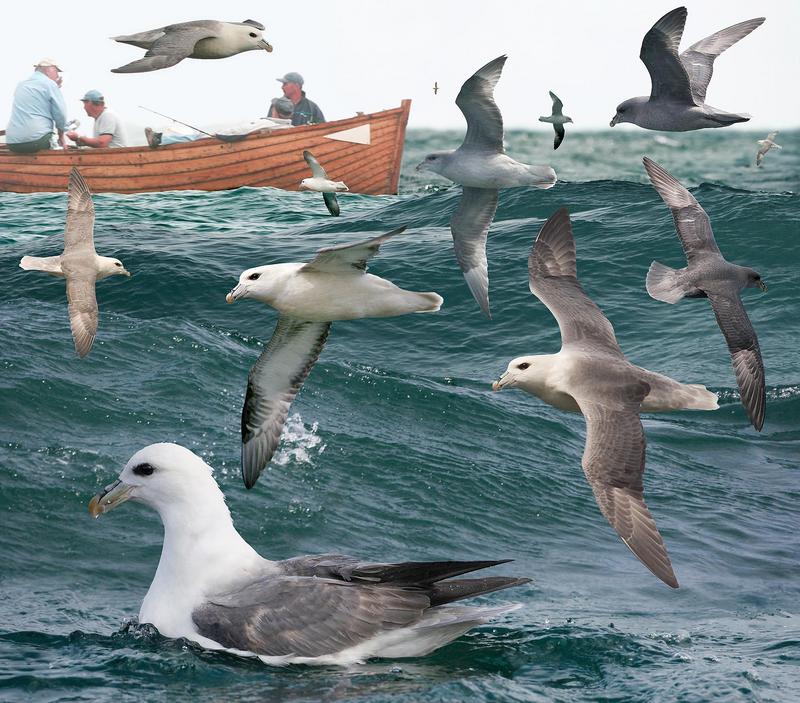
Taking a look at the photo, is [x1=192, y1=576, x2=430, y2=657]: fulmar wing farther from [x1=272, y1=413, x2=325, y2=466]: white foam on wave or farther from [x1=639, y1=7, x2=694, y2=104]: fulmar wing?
[x1=639, y1=7, x2=694, y2=104]: fulmar wing

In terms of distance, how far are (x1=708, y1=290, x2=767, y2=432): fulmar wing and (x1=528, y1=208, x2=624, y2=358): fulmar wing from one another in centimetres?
97

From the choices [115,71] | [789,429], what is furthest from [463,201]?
[789,429]

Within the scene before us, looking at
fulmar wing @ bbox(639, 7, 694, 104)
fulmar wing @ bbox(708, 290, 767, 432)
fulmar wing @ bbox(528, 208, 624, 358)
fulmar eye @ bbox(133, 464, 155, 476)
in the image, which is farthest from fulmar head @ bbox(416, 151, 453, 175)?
fulmar eye @ bbox(133, 464, 155, 476)

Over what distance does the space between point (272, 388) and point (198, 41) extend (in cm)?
305

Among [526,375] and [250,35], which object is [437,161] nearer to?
[250,35]

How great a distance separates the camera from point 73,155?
2970 cm

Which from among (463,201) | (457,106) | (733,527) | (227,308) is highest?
(457,106)

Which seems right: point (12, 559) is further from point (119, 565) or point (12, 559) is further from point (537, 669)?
point (537, 669)

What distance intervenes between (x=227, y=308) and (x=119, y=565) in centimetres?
1030

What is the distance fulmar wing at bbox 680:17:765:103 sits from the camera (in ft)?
43.8

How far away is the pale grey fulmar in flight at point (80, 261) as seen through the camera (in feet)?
40.8

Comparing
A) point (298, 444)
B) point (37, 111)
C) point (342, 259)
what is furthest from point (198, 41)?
point (37, 111)

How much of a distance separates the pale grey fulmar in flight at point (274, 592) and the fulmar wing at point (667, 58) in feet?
17.6

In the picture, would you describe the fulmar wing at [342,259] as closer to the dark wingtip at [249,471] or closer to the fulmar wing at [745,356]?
the dark wingtip at [249,471]
